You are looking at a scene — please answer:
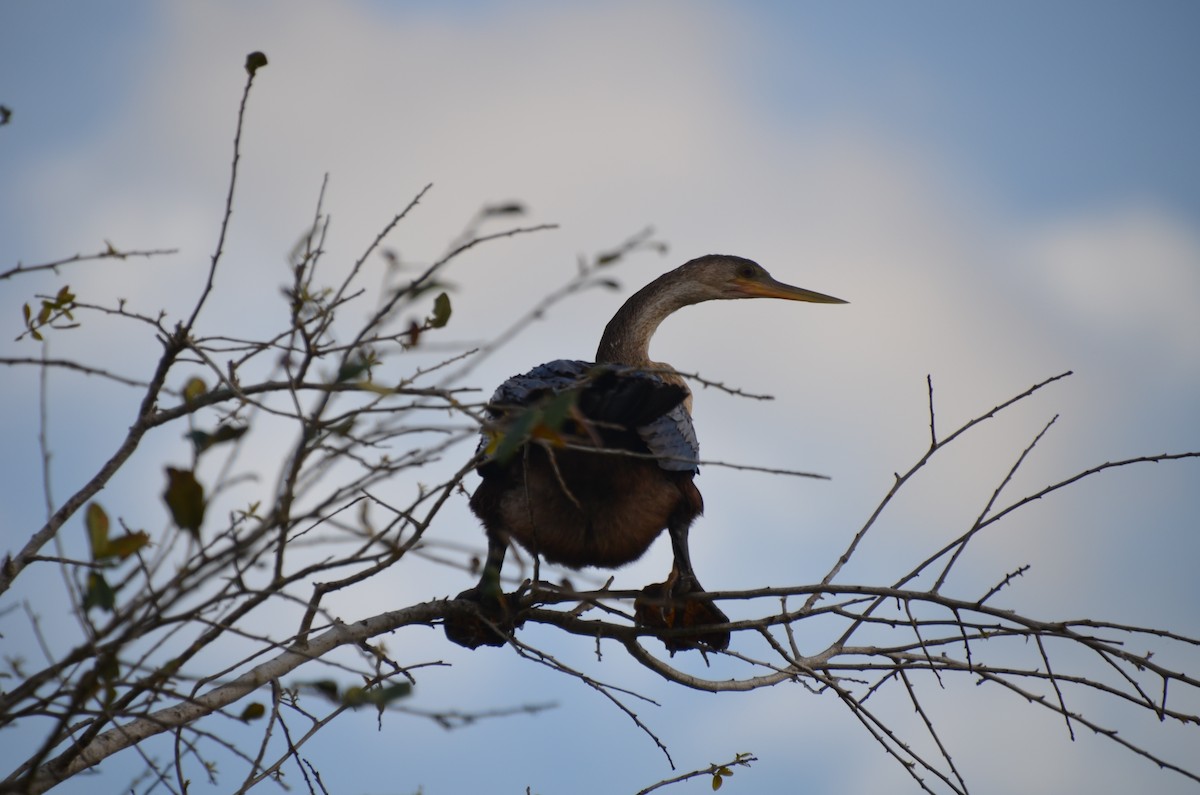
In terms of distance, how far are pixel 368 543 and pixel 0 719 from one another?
0.63 meters

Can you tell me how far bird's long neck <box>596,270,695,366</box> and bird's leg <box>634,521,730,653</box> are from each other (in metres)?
1.23

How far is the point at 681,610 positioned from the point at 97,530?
2290 mm

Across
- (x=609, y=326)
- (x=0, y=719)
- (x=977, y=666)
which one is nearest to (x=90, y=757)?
(x=0, y=719)

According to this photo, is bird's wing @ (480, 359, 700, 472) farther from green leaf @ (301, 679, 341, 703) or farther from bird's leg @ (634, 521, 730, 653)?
green leaf @ (301, 679, 341, 703)

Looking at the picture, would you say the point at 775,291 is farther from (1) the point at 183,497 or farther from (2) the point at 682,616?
(1) the point at 183,497

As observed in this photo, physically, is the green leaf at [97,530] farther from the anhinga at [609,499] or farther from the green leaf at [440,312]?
the anhinga at [609,499]

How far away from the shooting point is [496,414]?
12.5ft

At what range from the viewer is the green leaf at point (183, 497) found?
1.70 metres

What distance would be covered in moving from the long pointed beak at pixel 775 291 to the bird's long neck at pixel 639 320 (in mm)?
367

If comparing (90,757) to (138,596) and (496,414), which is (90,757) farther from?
(496,414)

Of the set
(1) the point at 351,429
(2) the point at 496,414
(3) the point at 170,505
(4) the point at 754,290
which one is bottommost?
(3) the point at 170,505

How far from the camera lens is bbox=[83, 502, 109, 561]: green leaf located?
1.84 metres

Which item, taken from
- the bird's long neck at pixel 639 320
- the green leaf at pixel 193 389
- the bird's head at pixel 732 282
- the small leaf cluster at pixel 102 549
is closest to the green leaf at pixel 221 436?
the small leaf cluster at pixel 102 549

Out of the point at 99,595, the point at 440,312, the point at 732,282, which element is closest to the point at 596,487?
the point at 440,312
